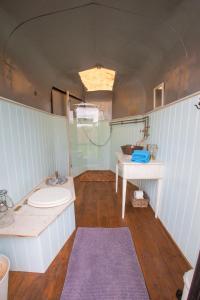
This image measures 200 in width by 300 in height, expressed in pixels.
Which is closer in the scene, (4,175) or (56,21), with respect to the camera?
(4,175)

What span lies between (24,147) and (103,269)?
1.46m

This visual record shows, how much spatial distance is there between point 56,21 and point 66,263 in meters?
2.42

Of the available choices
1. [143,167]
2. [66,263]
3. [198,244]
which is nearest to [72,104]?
[143,167]

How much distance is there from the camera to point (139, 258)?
1283 millimetres

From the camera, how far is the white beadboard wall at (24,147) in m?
1.35

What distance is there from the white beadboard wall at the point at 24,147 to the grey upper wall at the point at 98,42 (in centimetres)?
21

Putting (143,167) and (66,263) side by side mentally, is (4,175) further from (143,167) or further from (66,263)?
(143,167)

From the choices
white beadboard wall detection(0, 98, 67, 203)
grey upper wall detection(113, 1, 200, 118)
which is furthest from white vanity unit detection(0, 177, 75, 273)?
grey upper wall detection(113, 1, 200, 118)

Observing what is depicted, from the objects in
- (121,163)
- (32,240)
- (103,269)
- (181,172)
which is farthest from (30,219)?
(181,172)

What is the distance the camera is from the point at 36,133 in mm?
1984

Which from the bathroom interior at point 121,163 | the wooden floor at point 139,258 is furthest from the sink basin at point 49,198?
the wooden floor at point 139,258

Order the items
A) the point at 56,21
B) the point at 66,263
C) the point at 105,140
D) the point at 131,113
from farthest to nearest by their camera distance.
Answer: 1. the point at 105,140
2. the point at 131,113
3. the point at 56,21
4. the point at 66,263

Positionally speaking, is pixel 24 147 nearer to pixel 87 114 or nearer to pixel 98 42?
pixel 98 42

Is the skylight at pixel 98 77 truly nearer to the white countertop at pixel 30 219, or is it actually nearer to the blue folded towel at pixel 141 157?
the blue folded towel at pixel 141 157
